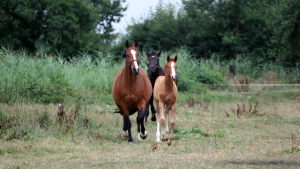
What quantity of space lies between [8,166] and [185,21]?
2927cm

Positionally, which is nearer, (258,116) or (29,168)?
(29,168)

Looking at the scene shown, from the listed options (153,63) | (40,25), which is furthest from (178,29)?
(153,63)

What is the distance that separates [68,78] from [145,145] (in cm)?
854

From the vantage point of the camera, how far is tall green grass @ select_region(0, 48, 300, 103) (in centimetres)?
1224

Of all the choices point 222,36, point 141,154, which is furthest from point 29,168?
point 222,36

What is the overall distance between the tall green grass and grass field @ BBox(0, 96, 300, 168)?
1740mm

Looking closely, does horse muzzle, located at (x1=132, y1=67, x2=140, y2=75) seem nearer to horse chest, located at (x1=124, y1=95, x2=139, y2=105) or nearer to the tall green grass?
horse chest, located at (x1=124, y1=95, x2=139, y2=105)

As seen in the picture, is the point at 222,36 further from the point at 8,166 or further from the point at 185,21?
the point at 8,166

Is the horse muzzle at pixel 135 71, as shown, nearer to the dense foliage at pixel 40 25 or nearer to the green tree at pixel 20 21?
the dense foliage at pixel 40 25

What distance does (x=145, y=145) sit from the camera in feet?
24.0

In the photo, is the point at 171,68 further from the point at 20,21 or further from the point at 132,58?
the point at 20,21

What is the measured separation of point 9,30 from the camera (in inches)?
1035

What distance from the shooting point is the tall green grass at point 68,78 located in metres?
12.2

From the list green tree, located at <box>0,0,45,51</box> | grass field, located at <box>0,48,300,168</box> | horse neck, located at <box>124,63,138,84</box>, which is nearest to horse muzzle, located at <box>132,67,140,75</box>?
horse neck, located at <box>124,63,138,84</box>
